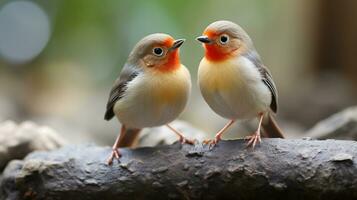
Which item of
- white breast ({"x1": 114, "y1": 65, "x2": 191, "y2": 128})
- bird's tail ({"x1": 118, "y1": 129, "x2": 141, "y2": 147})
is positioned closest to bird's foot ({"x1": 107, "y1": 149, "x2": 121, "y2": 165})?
white breast ({"x1": 114, "y1": 65, "x2": 191, "y2": 128})

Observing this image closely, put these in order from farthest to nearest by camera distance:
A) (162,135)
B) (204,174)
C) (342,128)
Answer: (162,135) < (342,128) < (204,174)

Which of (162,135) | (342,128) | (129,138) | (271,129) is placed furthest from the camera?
(162,135)

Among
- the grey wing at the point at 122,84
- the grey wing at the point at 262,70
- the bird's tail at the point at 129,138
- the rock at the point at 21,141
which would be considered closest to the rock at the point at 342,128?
the grey wing at the point at 262,70

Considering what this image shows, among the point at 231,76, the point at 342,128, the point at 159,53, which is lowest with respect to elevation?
the point at 342,128

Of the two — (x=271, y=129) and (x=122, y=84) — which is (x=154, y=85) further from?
(x=271, y=129)

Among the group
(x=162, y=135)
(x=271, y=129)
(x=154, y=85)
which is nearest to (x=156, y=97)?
(x=154, y=85)

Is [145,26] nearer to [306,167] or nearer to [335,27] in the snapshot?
[335,27]

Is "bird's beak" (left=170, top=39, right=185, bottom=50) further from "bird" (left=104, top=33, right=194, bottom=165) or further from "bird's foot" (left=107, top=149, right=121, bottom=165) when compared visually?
"bird's foot" (left=107, top=149, right=121, bottom=165)
